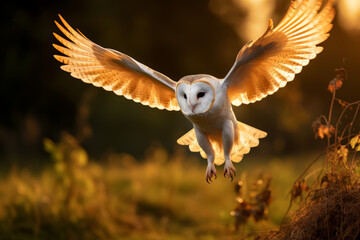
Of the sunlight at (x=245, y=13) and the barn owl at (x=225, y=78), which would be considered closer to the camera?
the barn owl at (x=225, y=78)

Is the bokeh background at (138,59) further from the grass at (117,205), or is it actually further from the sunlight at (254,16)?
the grass at (117,205)

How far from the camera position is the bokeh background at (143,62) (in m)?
10.5

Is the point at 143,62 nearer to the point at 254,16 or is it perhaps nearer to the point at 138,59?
the point at 138,59

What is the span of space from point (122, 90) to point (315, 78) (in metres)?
8.70

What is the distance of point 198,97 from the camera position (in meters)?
2.70

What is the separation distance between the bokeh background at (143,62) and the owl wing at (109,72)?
6.16 m

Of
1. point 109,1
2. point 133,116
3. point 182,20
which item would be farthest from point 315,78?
point 109,1

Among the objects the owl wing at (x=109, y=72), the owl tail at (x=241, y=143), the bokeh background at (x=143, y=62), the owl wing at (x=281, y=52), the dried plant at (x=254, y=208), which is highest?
the bokeh background at (x=143, y=62)

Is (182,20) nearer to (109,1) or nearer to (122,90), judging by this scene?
(109,1)

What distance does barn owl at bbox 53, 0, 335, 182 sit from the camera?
8.98 ft

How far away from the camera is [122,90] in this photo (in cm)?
354

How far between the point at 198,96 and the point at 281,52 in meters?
0.66

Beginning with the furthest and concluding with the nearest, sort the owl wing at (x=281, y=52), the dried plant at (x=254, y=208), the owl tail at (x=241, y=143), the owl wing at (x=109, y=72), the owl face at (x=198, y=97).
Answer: the dried plant at (x=254, y=208) < the owl wing at (x=109, y=72) < the owl tail at (x=241, y=143) < the owl wing at (x=281, y=52) < the owl face at (x=198, y=97)

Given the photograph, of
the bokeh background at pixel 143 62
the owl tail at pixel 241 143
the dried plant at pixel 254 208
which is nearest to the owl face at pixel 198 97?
the owl tail at pixel 241 143
